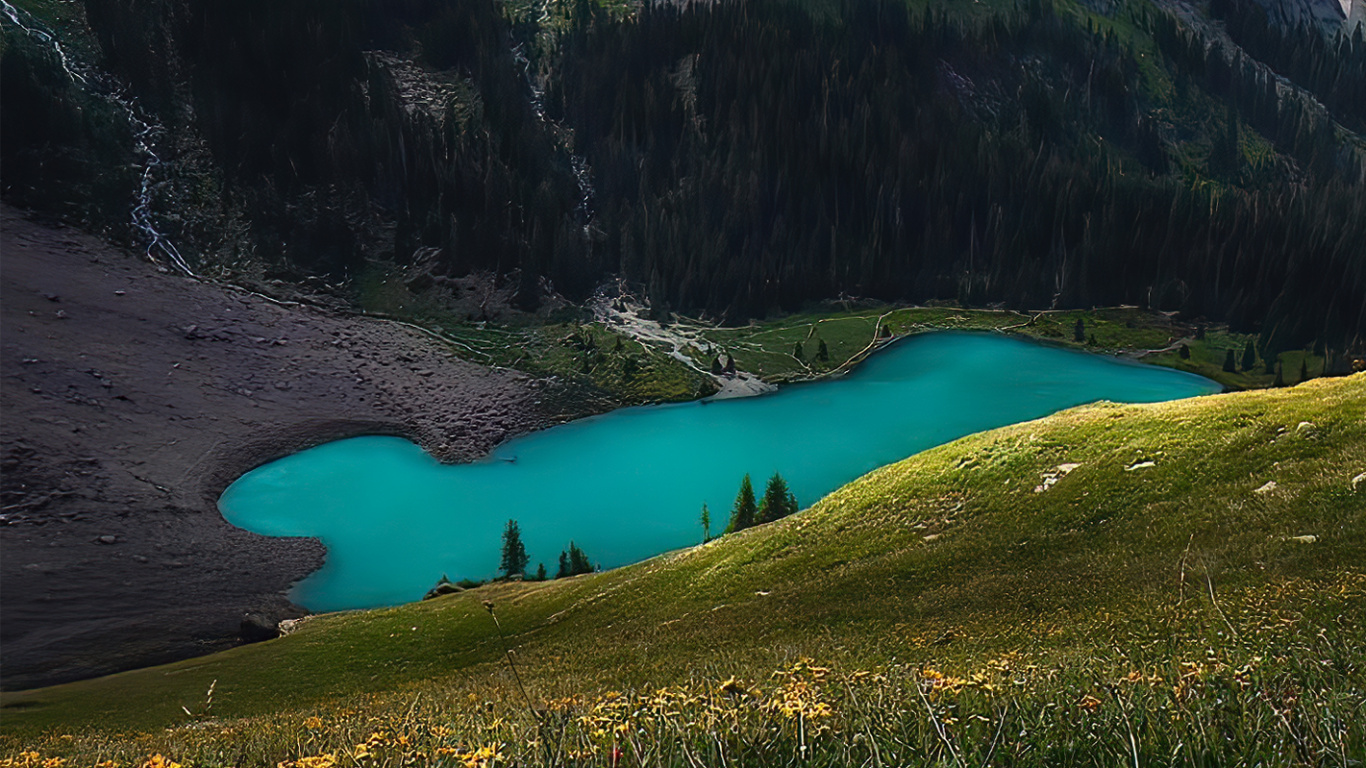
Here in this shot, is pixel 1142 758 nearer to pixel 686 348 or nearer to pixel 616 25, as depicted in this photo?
pixel 686 348

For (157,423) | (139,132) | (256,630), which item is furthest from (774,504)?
(139,132)

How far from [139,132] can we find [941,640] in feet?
573

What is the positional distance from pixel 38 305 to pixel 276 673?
374 feet

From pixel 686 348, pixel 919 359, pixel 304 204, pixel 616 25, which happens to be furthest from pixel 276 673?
pixel 616 25

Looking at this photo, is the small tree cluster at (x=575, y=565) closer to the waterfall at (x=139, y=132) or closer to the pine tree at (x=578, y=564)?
the pine tree at (x=578, y=564)

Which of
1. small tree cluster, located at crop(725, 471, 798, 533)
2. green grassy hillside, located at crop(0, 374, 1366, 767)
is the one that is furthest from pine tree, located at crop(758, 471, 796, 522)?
green grassy hillside, located at crop(0, 374, 1366, 767)

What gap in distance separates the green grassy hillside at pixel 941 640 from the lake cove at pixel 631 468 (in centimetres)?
3504

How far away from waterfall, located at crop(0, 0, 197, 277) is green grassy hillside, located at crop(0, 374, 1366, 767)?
11399 cm

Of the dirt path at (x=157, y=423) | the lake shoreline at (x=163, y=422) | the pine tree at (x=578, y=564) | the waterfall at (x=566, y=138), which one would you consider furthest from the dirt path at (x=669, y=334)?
the pine tree at (x=578, y=564)

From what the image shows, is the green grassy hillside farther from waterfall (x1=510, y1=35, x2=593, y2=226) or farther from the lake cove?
waterfall (x1=510, y1=35, x2=593, y2=226)

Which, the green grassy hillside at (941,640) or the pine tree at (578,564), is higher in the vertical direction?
the green grassy hillside at (941,640)

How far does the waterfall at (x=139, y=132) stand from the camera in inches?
5763

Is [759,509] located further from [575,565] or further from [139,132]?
[139,132]

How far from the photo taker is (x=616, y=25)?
16988cm
